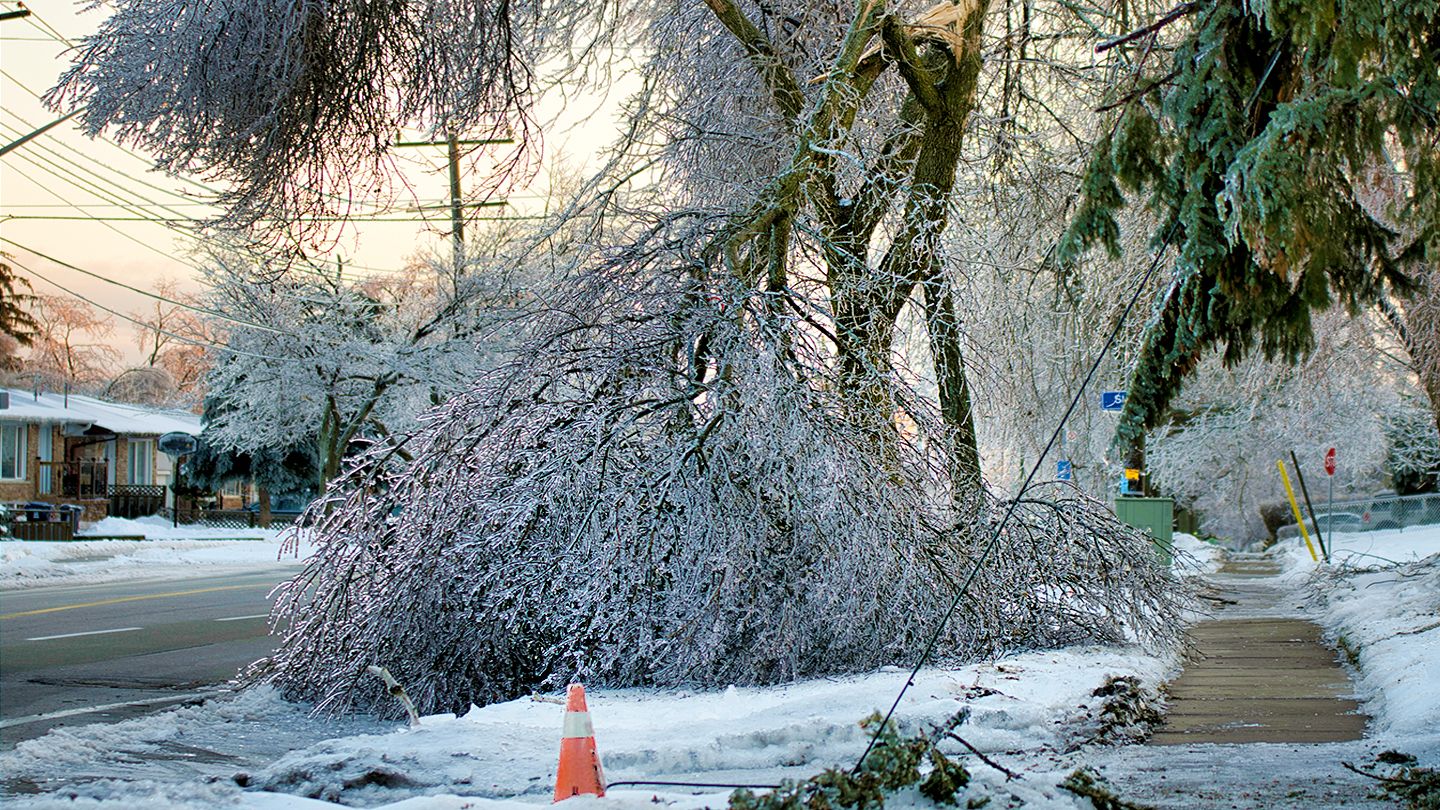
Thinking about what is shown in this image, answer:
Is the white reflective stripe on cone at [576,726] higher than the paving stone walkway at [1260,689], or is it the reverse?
the white reflective stripe on cone at [576,726]

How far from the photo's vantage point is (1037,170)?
1367cm

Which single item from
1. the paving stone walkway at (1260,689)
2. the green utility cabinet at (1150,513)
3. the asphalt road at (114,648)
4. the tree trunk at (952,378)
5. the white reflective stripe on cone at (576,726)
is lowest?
the paving stone walkway at (1260,689)

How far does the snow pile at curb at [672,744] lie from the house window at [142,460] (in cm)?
4587

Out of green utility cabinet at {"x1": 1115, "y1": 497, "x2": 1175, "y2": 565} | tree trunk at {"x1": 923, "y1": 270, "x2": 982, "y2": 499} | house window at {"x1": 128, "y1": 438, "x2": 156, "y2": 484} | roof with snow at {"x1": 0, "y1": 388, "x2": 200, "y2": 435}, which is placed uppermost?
roof with snow at {"x1": 0, "y1": 388, "x2": 200, "y2": 435}

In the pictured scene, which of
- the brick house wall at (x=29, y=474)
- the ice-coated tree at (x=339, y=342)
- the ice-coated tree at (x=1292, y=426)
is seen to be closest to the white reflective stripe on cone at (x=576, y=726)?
the ice-coated tree at (x=1292, y=426)

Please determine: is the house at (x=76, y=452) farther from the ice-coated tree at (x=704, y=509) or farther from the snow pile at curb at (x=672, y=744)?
the snow pile at curb at (x=672, y=744)

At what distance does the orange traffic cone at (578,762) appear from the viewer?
17.2ft

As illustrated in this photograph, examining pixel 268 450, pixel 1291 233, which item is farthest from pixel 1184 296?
pixel 268 450

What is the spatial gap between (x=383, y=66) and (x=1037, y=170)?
6889 mm

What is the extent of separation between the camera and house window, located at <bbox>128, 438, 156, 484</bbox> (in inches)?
1982

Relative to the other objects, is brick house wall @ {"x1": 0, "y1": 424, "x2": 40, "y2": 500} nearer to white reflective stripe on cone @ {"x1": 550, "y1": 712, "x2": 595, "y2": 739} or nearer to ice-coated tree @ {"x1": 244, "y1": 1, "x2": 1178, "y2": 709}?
ice-coated tree @ {"x1": 244, "y1": 1, "x2": 1178, "y2": 709}

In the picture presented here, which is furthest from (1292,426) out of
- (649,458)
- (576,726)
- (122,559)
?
(122,559)

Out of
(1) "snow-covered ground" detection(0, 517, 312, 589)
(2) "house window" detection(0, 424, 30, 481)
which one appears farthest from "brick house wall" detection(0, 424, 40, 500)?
(1) "snow-covered ground" detection(0, 517, 312, 589)

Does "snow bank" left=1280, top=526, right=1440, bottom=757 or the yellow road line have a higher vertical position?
the yellow road line
